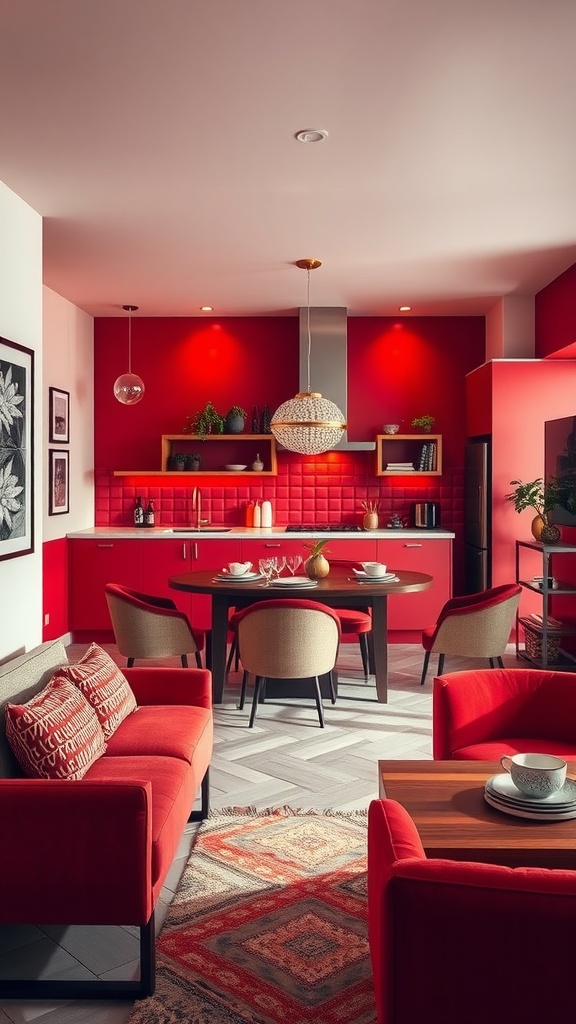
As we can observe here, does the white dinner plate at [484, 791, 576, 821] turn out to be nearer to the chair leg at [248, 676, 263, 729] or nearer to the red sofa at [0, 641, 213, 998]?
the red sofa at [0, 641, 213, 998]

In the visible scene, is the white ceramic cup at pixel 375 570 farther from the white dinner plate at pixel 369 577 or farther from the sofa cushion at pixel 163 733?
the sofa cushion at pixel 163 733

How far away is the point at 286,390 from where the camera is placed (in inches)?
304

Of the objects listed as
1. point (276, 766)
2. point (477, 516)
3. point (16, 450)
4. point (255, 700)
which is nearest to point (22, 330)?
point (16, 450)

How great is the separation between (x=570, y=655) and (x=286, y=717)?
2335 mm

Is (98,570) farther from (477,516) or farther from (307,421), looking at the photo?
(477,516)

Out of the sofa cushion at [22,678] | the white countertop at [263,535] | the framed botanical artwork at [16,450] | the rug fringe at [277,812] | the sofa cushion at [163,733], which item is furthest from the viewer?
the white countertop at [263,535]

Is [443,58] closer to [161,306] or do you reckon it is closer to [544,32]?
[544,32]

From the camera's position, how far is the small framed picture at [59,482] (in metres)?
6.54

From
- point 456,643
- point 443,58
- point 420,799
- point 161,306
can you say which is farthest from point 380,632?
point 161,306

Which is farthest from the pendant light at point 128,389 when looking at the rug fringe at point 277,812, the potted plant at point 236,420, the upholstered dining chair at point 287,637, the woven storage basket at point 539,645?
the rug fringe at point 277,812

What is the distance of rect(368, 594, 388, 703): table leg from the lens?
5035mm

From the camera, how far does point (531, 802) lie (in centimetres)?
216

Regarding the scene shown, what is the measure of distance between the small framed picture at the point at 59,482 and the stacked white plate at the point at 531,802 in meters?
4.92

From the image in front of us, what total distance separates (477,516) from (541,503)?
76cm
